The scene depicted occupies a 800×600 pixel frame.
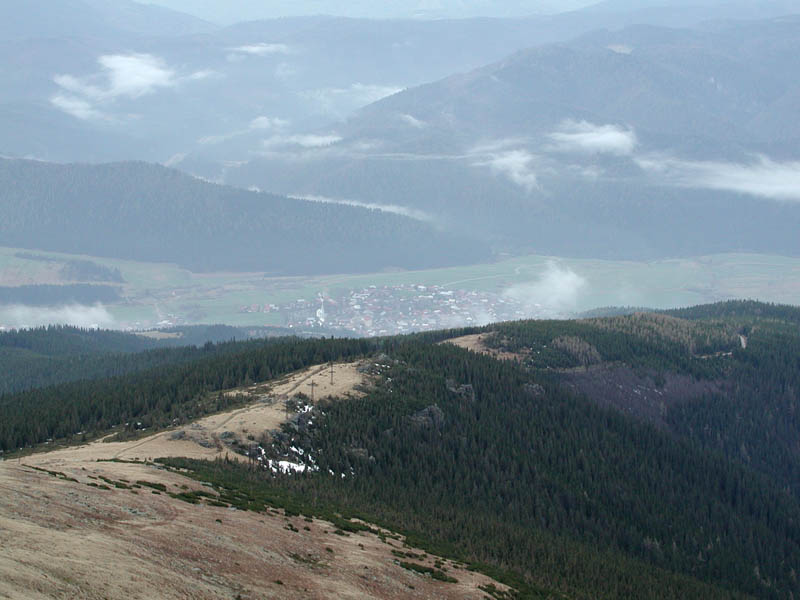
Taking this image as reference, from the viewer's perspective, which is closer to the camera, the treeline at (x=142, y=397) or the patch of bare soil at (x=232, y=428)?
the patch of bare soil at (x=232, y=428)

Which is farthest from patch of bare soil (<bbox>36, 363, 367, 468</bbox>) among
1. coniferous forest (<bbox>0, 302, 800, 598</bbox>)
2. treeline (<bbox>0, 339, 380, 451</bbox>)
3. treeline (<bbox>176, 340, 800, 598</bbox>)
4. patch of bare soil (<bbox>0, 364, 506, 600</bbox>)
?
patch of bare soil (<bbox>0, 364, 506, 600</bbox>)

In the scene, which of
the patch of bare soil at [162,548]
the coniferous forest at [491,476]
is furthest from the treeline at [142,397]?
the patch of bare soil at [162,548]

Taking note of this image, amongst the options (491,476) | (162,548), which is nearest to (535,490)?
(491,476)

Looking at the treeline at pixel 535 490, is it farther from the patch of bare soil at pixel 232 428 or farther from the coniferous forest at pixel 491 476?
the patch of bare soil at pixel 232 428

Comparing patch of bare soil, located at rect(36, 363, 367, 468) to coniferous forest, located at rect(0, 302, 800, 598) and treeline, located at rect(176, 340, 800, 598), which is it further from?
treeline, located at rect(176, 340, 800, 598)

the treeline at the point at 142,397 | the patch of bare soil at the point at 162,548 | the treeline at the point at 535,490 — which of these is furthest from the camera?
the treeline at the point at 142,397

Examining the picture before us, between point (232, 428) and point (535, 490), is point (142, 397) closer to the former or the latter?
point (232, 428)

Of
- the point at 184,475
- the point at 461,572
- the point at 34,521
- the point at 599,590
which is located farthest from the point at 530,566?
the point at 34,521

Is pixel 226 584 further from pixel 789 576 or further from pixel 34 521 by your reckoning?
pixel 789 576
